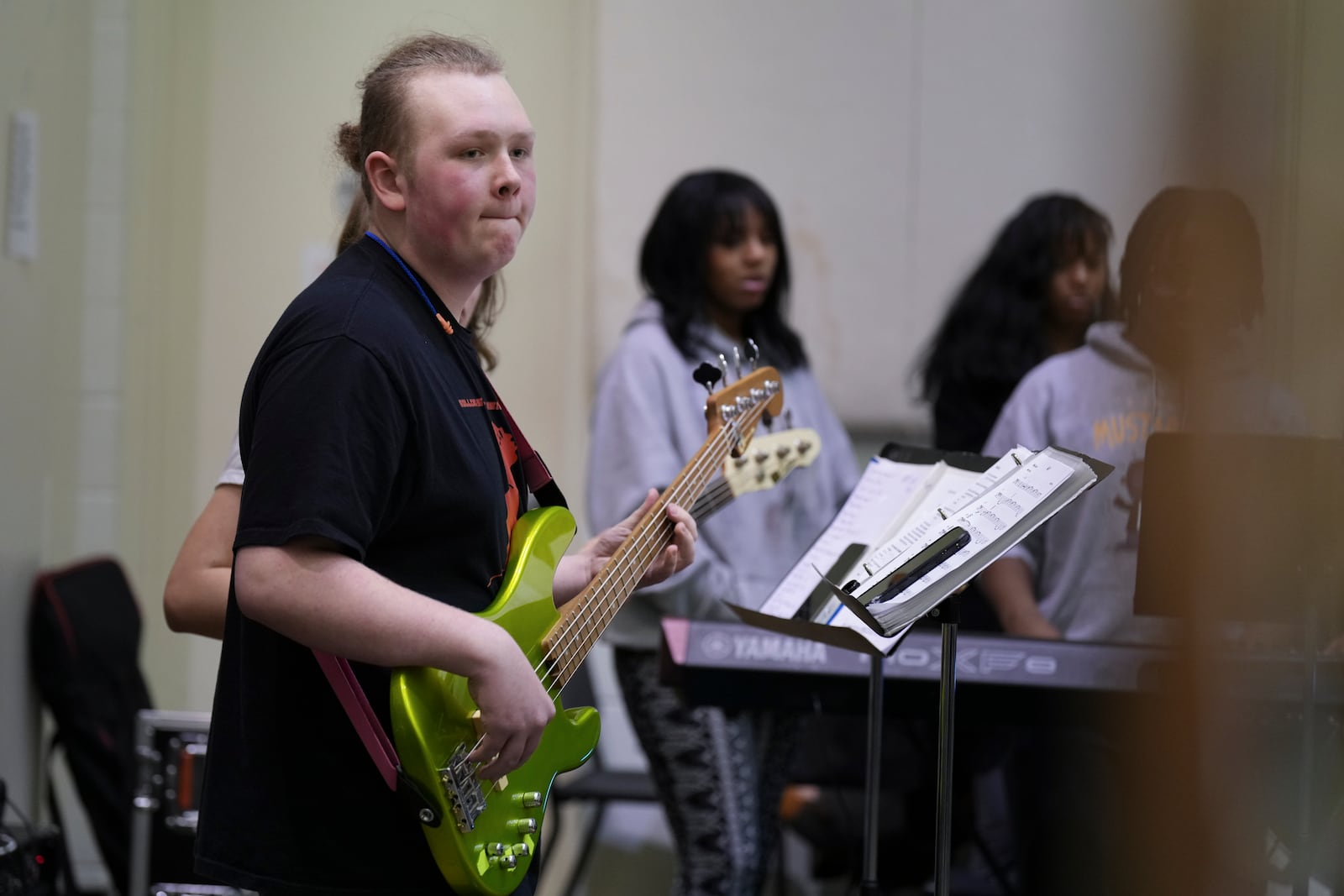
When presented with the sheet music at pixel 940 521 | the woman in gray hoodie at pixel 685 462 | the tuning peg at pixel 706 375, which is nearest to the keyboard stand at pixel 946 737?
the sheet music at pixel 940 521

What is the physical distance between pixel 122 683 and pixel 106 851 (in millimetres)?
358

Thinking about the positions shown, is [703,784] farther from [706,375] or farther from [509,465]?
[509,465]

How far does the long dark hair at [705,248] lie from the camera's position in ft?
9.77

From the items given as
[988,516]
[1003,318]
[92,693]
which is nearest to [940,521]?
[988,516]

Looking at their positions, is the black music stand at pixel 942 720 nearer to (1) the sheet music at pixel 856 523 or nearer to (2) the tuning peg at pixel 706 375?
(1) the sheet music at pixel 856 523

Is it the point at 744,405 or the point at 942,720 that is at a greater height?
the point at 744,405

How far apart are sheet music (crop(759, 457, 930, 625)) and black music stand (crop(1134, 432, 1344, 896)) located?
1.25 m

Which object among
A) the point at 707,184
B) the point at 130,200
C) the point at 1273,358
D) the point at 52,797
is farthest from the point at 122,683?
the point at 1273,358

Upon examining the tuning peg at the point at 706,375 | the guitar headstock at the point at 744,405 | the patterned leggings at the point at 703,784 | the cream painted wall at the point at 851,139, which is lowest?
the patterned leggings at the point at 703,784

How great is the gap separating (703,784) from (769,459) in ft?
2.71

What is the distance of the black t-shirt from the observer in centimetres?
115


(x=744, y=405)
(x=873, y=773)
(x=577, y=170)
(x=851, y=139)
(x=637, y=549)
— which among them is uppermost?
(x=851, y=139)

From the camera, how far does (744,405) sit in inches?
75.0

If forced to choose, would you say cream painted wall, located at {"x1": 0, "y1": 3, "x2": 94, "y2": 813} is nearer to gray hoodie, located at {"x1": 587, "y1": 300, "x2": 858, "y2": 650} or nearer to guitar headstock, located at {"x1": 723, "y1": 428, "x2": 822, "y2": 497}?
gray hoodie, located at {"x1": 587, "y1": 300, "x2": 858, "y2": 650}
